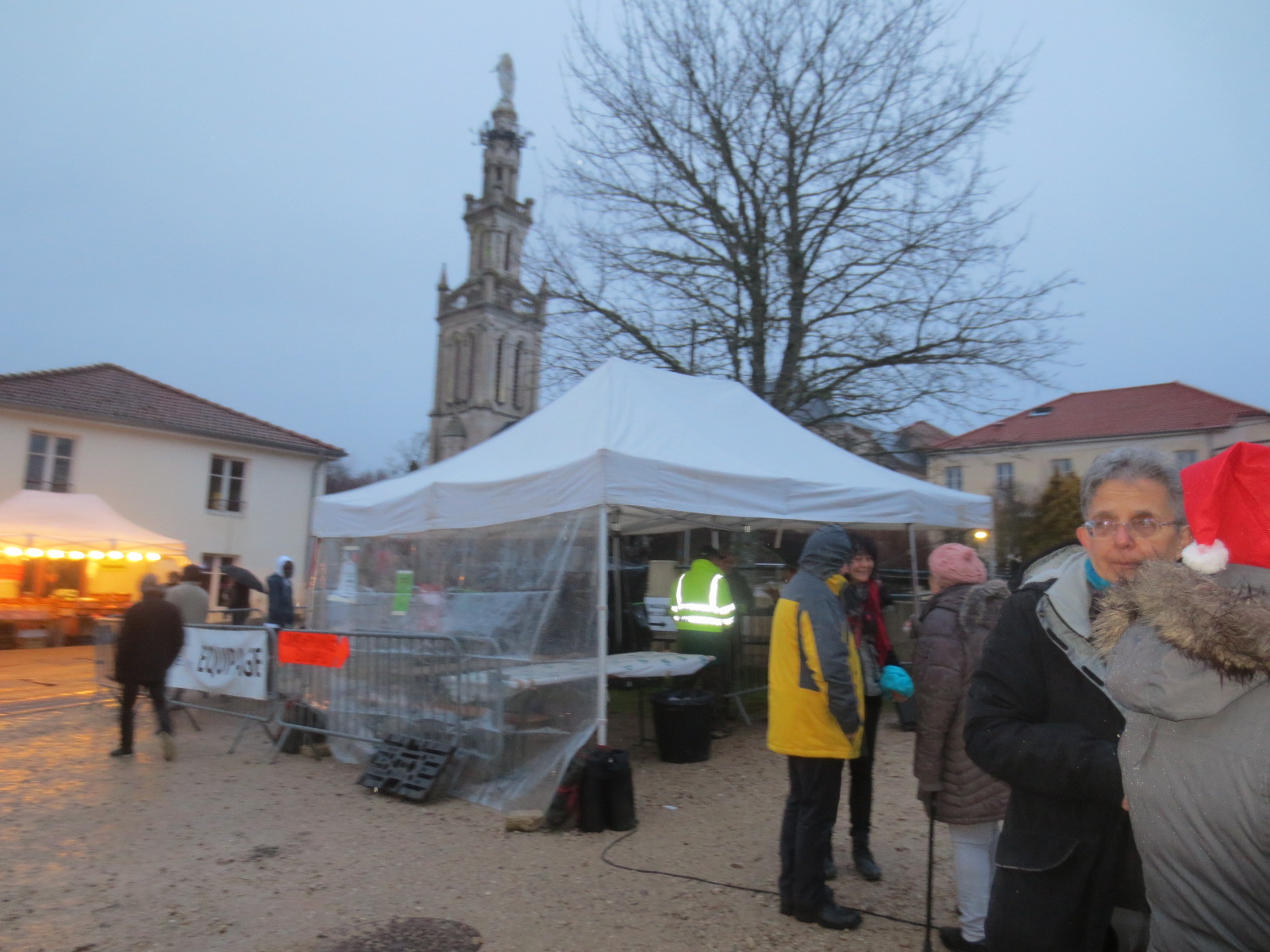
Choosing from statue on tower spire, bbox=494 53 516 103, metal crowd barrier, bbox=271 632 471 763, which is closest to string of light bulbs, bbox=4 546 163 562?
metal crowd barrier, bbox=271 632 471 763

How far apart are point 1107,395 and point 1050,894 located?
42491 mm

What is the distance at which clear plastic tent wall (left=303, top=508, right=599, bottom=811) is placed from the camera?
5.99 meters

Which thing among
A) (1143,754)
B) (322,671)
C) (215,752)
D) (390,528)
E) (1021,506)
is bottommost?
(215,752)

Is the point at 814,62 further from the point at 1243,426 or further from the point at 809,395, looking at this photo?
the point at 1243,426

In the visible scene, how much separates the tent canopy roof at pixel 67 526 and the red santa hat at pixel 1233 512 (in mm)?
20047

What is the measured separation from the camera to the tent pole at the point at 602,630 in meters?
5.73

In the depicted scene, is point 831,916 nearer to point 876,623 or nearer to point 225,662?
point 876,623

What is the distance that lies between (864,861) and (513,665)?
2861mm

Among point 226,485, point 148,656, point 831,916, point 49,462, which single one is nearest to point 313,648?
point 148,656

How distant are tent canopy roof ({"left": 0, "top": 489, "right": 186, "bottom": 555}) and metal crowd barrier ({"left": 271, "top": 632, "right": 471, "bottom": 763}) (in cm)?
1239

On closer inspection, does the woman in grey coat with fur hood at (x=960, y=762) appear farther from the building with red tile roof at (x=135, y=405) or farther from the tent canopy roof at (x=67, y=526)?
the building with red tile roof at (x=135, y=405)

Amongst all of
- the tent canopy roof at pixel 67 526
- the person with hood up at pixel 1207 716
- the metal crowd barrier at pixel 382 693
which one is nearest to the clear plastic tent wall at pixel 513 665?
the metal crowd barrier at pixel 382 693

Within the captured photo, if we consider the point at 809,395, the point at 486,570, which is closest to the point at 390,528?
the point at 486,570

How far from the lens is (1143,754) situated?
152 centimetres
